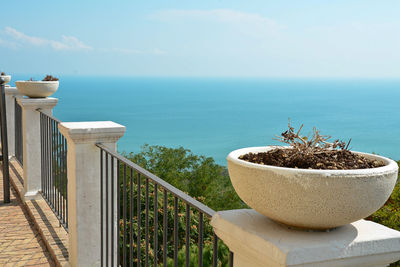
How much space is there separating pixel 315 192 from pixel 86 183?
277cm

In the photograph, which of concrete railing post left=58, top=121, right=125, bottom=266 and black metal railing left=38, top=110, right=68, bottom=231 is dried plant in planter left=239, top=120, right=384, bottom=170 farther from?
black metal railing left=38, top=110, right=68, bottom=231

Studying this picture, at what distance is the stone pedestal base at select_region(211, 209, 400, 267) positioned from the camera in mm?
1350

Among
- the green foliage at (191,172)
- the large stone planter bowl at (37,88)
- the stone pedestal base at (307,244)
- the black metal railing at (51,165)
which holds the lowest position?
the green foliage at (191,172)

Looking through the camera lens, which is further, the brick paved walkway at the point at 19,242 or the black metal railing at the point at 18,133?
the black metal railing at the point at 18,133

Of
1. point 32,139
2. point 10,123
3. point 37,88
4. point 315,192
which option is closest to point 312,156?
point 315,192

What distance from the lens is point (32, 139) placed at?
6.30m

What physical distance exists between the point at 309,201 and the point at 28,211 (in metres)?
5.37

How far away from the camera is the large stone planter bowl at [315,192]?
1350mm

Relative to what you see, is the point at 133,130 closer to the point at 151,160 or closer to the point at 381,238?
the point at 151,160

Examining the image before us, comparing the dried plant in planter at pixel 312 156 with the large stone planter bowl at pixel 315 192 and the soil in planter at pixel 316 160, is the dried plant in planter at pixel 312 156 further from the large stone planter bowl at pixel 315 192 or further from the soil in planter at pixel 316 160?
the large stone planter bowl at pixel 315 192

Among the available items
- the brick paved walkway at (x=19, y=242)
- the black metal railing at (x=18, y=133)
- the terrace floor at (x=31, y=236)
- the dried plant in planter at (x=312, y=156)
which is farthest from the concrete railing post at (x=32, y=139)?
the dried plant in planter at (x=312, y=156)

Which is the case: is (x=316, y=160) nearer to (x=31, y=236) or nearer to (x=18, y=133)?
(x=31, y=236)

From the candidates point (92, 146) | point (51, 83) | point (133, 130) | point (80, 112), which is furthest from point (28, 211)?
point (80, 112)

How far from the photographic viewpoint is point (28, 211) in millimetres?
6012
